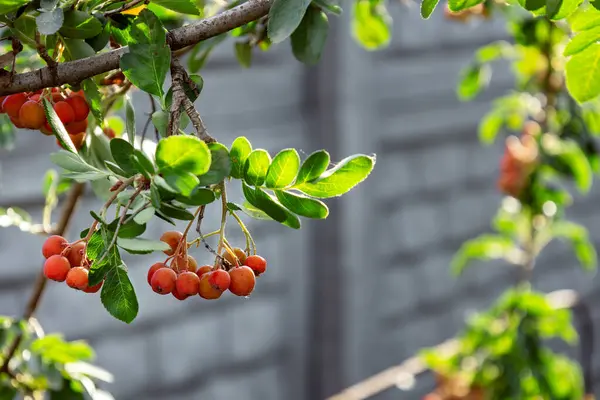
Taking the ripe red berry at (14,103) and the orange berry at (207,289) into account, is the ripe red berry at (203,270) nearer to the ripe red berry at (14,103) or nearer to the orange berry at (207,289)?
the orange berry at (207,289)

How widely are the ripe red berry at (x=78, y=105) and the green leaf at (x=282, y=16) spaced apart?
129 mm

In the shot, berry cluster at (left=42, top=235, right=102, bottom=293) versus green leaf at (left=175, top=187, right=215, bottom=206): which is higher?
green leaf at (left=175, top=187, right=215, bottom=206)

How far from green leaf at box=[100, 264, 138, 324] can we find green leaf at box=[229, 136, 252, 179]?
79 mm

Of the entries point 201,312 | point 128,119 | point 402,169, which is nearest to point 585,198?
point 402,169

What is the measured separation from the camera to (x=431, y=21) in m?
3.12

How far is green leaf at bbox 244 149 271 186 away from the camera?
508mm

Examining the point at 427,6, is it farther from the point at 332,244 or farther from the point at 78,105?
the point at 332,244

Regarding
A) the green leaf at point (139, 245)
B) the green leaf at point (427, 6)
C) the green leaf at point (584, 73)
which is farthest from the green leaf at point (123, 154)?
the green leaf at point (584, 73)

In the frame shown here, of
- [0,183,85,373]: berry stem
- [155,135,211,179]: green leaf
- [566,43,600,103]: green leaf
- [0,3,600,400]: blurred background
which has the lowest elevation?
[0,3,600,400]: blurred background

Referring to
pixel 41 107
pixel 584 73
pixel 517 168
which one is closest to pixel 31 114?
pixel 41 107


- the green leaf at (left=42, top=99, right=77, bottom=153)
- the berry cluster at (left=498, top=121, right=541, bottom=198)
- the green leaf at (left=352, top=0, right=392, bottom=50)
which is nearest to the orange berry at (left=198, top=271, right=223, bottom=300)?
the green leaf at (left=42, top=99, right=77, bottom=153)

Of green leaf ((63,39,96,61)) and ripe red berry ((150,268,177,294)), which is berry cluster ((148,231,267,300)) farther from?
green leaf ((63,39,96,61))

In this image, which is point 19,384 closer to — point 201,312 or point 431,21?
point 201,312

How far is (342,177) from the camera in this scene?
0.50 m
